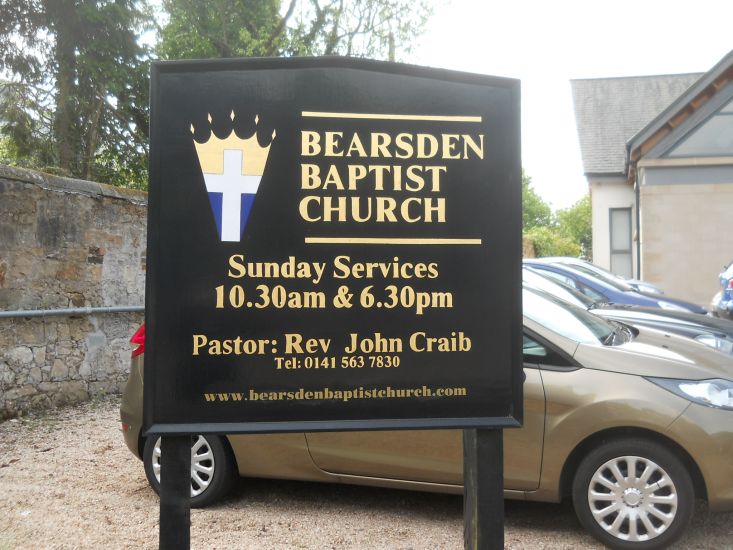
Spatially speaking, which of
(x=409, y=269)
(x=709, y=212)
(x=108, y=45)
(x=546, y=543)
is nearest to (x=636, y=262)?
(x=709, y=212)

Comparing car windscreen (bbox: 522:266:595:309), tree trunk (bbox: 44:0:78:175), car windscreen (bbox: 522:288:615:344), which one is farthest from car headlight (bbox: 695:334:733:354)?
tree trunk (bbox: 44:0:78:175)

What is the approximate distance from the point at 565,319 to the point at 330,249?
2.60 metres

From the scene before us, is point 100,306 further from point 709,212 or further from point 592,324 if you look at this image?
point 709,212

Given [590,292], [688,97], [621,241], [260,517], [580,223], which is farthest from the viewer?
[580,223]

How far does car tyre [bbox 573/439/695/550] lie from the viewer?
12.4 ft

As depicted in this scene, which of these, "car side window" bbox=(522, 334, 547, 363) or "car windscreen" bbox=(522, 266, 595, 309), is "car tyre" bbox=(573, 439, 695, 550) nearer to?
"car side window" bbox=(522, 334, 547, 363)

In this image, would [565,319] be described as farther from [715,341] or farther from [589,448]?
[715,341]

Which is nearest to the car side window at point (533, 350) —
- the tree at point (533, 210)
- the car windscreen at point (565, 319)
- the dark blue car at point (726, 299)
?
the car windscreen at point (565, 319)

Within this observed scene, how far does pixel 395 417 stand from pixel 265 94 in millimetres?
1265

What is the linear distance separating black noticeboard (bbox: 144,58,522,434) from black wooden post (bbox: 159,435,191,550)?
0.09 metres

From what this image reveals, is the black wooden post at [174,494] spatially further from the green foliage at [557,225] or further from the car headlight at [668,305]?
the green foliage at [557,225]

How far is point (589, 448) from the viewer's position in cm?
397

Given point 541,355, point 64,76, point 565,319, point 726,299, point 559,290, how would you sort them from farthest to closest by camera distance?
point 64,76 → point 726,299 → point 559,290 → point 565,319 → point 541,355

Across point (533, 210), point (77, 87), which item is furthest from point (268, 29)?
point (533, 210)
